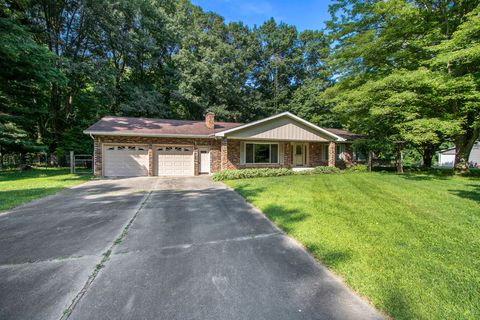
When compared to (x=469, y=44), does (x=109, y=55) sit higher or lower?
higher

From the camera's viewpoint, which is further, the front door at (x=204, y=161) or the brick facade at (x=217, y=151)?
the front door at (x=204, y=161)

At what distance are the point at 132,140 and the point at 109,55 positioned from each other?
1652 cm

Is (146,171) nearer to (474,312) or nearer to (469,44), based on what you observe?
(474,312)

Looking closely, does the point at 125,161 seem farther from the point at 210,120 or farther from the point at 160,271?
the point at 160,271

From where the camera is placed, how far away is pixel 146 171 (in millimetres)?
13680

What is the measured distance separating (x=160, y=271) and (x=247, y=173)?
1003 cm

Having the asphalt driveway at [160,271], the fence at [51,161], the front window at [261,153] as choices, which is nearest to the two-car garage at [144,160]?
the front window at [261,153]

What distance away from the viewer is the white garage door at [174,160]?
46.1ft

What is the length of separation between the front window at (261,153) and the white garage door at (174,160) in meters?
3.99

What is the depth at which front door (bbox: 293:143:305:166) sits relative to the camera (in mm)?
17125

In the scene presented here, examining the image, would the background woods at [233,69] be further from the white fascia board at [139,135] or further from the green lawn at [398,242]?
the green lawn at [398,242]

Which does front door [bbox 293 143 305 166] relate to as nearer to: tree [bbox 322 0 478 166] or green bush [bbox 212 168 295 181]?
green bush [bbox 212 168 295 181]

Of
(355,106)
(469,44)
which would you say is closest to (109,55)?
(355,106)

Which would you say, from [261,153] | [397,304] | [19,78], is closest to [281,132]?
[261,153]
